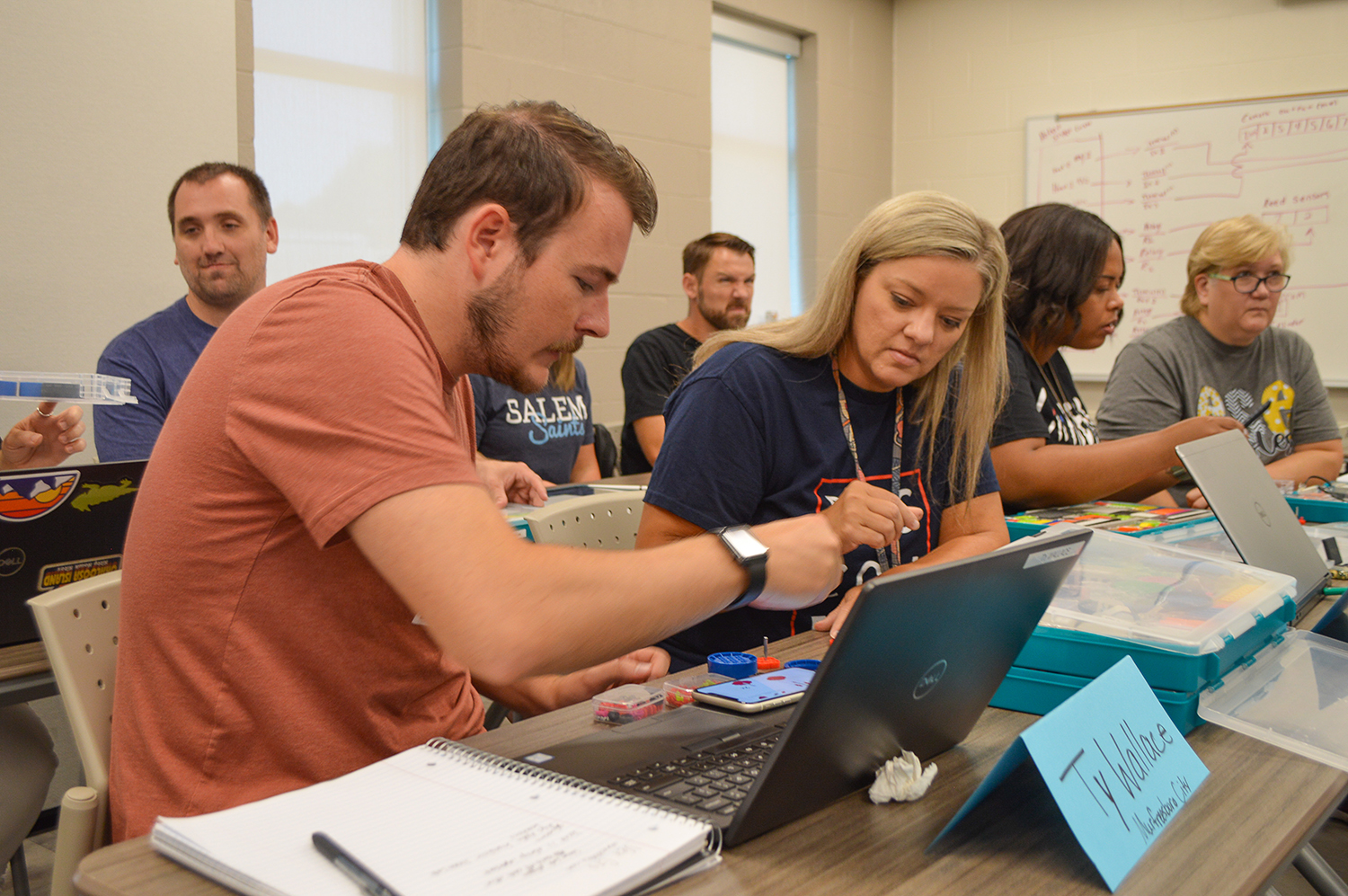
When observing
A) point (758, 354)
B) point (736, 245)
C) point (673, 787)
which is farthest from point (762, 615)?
point (736, 245)

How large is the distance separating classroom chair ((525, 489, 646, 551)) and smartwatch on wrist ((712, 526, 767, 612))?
79 cm

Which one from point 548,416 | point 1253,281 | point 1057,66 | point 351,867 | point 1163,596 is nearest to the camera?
point 351,867

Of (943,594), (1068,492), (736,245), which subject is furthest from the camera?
(736,245)

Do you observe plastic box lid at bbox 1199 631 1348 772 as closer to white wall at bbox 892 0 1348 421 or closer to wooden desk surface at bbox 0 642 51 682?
wooden desk surface at bbox 0 642 51 682

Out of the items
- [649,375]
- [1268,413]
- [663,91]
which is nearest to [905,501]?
[1268,413]

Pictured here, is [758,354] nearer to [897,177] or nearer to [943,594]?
[943,594]

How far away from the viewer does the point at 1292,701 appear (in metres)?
1.03

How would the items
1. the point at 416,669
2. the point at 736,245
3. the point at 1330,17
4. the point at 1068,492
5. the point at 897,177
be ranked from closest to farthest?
the point at 416,669 → the point at 1068,492 → the point at 736,245 → the point at 1330,17 → the point at 897,177

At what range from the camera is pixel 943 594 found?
2.26 ft

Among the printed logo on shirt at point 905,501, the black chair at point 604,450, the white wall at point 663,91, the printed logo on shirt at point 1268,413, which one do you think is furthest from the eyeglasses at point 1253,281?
the white wall at point 663,91

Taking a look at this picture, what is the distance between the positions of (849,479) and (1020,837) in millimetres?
786

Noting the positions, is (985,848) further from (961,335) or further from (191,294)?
(191,294)

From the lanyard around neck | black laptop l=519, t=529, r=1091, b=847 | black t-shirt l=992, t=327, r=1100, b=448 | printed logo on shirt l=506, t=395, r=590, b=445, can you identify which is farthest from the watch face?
printed logo on shirt l=506, t=395, r=590, b=445

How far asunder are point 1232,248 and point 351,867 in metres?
2.75
